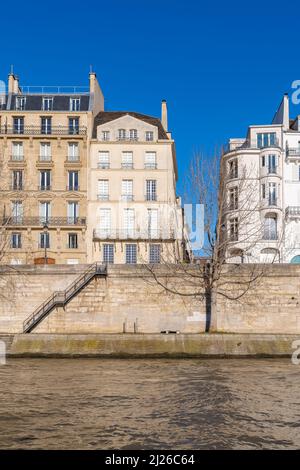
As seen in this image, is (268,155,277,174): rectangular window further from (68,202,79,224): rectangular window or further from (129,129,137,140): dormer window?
(68,202,79,224): rectangular window

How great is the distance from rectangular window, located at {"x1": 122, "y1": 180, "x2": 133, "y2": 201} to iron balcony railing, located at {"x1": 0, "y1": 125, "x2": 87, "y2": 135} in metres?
5.23

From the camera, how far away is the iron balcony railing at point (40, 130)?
44844 mm

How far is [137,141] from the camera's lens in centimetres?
4494

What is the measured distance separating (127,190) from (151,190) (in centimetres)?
193

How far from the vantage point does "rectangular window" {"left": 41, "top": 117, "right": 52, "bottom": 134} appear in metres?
45.4

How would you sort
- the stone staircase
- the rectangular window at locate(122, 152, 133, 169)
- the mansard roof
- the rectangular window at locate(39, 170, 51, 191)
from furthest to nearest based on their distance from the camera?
the mansard roof < the rectangular window at locate(122, 152, 133, 169) < the rectangular window at locate(39, 170, 51, 191) < the stone staircase

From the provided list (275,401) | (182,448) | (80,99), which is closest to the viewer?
(182,448)

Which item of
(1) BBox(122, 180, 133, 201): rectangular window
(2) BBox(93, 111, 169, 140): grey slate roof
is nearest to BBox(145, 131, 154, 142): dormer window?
(2) BBox(93, 111, 169, 140): grey slate roof

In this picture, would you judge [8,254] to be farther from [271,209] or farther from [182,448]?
[182,448]

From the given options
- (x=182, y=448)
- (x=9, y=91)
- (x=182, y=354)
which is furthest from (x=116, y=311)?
(x=9, y=91)

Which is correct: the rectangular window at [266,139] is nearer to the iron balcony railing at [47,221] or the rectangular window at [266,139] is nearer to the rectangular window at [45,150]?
the iron balcony railing at [47,221]

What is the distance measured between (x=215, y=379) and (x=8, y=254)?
24.3m

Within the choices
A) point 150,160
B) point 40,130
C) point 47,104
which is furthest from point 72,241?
point 47,104

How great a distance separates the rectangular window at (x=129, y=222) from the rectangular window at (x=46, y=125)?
9.25 m
